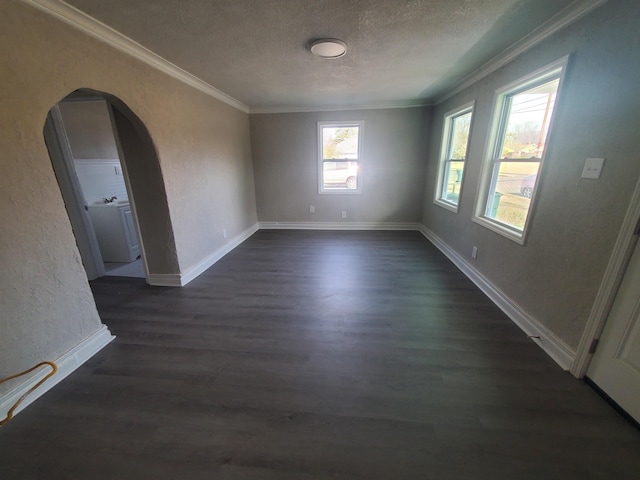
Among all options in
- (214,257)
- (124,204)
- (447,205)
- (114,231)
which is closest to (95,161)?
(124,204)

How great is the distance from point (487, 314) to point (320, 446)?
195cm

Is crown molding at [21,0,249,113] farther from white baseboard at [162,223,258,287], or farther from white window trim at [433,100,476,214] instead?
white window trim at [433,100,476,214]

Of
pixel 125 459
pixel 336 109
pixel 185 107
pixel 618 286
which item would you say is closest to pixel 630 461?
pixel 618 286

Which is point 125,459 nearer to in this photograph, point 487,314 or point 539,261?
point 487,314

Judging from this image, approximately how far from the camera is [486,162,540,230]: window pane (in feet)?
7.22

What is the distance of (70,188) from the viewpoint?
2.79 meters

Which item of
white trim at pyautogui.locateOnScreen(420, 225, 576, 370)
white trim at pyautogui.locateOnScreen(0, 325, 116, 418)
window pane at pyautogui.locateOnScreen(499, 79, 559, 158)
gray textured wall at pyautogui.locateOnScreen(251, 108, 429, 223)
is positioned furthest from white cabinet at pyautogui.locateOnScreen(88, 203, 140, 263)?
window pane at pyautogui.locateOnScreen(499, 79, 559, 158)

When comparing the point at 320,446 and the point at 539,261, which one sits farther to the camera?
the point at 539,261

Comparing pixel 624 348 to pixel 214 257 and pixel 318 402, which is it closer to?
pixel 318 402

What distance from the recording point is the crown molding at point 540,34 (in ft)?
5.27

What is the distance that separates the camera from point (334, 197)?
206 inches

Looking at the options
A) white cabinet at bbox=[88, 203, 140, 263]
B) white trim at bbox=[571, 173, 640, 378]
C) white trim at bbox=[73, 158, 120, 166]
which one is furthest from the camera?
white trim at bbox=[73, 158, 120, 166]

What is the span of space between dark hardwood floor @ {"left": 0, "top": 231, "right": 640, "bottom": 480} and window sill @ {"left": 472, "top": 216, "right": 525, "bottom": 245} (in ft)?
2.35

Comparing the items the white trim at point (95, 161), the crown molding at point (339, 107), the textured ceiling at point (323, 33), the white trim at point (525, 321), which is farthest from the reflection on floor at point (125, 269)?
the white trim at point (525, 321)
